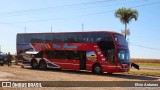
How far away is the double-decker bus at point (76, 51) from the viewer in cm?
3119

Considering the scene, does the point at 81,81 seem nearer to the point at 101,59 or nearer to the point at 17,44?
the point at 101,59

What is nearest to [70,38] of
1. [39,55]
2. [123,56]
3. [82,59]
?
[82,59]

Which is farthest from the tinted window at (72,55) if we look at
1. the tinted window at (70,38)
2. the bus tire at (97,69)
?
the bus tire at (97,69)

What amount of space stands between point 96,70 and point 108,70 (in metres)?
1.35

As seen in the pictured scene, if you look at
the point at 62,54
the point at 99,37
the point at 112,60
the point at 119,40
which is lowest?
the point at 112,60

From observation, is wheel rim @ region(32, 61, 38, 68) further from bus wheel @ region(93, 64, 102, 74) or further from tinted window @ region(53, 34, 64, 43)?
bus wheel @ region(93, 64, 102, 74)

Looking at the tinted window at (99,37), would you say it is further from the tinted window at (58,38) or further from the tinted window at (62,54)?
the tinted window at (58,38)

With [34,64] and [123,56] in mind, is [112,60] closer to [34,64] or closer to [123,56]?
[123,56]

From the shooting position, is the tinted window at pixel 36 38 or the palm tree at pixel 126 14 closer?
the tinted window at pixel 36 38

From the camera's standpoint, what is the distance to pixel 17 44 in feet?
129

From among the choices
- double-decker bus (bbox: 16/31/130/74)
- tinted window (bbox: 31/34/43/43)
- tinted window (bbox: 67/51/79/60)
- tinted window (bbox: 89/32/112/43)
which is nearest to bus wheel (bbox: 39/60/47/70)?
double-decker bus (bbox: 16/31/130/74)

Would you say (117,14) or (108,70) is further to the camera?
(117,14)

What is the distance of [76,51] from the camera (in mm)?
33719

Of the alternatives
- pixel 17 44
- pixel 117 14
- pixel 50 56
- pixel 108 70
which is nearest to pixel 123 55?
pixel 108 70
